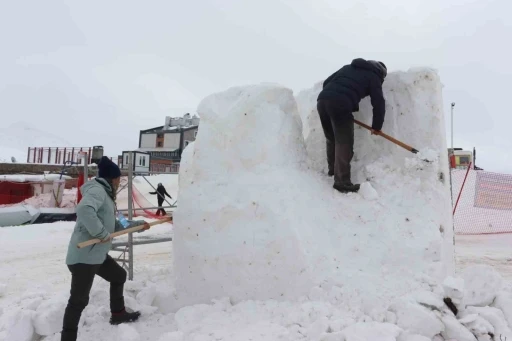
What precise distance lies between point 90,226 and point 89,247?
0.18 m

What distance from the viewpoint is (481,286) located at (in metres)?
3.02

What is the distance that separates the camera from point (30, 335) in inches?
124

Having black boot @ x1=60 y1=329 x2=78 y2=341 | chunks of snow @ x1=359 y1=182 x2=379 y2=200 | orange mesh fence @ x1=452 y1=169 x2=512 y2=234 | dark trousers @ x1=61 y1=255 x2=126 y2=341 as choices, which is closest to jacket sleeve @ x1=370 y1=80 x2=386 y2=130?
chunks of snow @ x1=359 y1=182 x2=379 y2=200

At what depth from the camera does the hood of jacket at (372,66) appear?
392cm

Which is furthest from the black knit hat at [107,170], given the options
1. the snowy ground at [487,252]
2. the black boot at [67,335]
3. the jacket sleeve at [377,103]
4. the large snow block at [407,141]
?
the snowy ground at [487,252]

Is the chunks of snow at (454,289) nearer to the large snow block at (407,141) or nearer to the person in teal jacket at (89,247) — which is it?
the large snow block at (407,141)

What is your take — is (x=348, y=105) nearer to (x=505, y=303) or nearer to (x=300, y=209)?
(x=300, y=209)

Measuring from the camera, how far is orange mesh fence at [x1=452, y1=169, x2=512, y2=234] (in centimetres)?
990

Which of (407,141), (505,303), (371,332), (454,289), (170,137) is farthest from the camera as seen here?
(170,137)

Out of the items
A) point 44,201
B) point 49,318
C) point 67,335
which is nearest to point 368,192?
point 67,335

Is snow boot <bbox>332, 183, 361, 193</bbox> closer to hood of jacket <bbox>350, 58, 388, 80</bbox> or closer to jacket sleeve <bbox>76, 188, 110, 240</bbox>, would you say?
hood of jacket <bbox>350, 58, 388, 80</bbox>

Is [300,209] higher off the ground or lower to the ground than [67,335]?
higher

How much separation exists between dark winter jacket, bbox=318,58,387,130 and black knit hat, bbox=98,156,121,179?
197 cm

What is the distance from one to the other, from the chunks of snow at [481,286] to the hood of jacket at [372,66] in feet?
6.19
